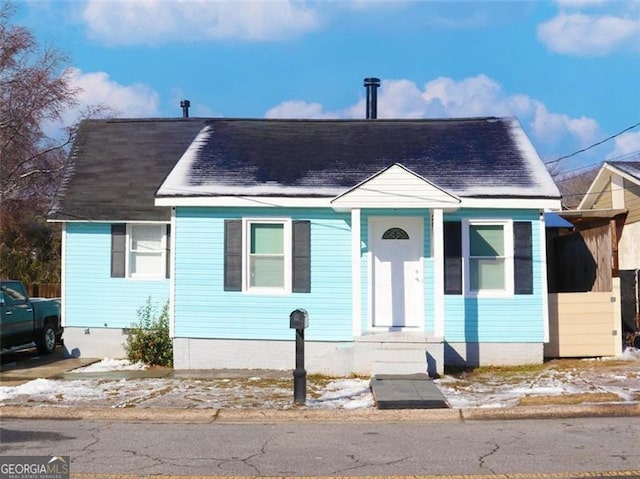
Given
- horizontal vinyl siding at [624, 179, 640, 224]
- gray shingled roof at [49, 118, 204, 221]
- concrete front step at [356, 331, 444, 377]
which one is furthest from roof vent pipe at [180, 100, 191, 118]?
horizontal vinyl siding at [624, 179, 640, 224]

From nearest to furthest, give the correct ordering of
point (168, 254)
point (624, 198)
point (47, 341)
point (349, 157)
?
point (349, 157), point (168, 254), point (47, 341), point (624, 198)

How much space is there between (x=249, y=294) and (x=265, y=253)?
2.77 feet

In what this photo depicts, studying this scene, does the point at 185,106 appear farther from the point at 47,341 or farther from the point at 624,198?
the point at 624,198

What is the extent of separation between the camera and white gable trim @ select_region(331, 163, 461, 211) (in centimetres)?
1288

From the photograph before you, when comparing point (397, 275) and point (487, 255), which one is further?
point (397, 275)

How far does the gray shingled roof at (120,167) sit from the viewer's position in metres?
15.7

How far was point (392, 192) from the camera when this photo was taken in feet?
42.4

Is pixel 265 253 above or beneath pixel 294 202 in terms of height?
beneath

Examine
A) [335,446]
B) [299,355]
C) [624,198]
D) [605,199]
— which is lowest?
[335,446]

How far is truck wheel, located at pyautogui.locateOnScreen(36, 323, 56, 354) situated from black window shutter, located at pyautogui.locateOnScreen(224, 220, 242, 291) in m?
5.47

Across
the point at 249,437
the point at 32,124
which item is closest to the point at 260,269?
the point at 249,437

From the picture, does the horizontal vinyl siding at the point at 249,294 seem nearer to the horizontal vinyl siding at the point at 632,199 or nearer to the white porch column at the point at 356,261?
the white porch column at the point at 356,261

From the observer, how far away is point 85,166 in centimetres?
1720

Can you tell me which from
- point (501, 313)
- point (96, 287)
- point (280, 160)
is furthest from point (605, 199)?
point (96, 287)
